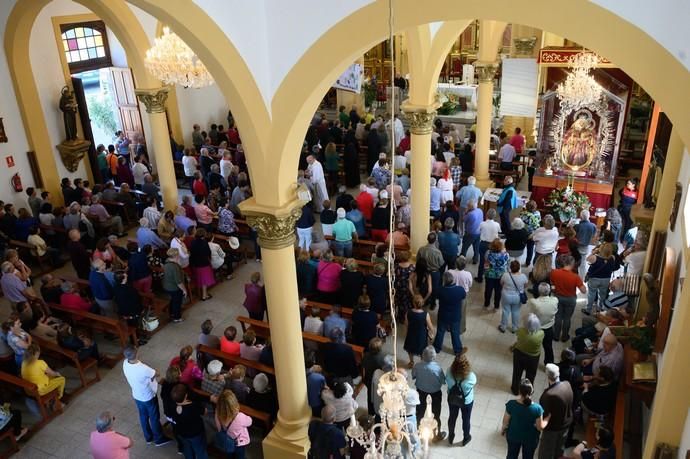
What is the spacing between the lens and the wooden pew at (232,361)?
7.70 metres

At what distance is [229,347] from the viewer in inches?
310

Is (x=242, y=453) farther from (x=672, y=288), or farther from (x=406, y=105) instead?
(x=406, y=105)

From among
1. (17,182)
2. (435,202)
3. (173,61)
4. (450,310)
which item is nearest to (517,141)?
(435,202)

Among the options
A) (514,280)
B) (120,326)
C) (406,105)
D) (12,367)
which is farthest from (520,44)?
(12,367)

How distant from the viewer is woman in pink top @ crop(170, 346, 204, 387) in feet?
23.8

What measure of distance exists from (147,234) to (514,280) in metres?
6.15

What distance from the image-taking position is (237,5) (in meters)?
5.46

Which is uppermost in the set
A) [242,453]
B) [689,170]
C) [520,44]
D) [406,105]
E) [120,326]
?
[520,44]

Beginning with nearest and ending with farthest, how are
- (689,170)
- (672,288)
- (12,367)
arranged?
(672,288), (689,170), (12,367)

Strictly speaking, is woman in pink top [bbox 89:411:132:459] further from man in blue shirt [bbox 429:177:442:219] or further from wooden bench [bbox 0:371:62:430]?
man in blue shirt [bbox 429:177:442:219]

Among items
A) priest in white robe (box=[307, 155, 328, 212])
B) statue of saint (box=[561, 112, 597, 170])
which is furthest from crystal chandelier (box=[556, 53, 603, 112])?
priest in white robe (box=[307, 155, 328, 212])

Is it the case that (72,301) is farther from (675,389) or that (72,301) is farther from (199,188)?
(675,389)

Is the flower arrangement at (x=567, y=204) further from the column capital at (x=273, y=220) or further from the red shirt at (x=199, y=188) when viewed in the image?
the red shirt at (x=199, y=188)

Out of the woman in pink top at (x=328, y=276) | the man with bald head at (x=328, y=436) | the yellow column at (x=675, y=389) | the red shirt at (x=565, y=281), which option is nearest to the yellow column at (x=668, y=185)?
the red shirt at (x=565, y=281)
